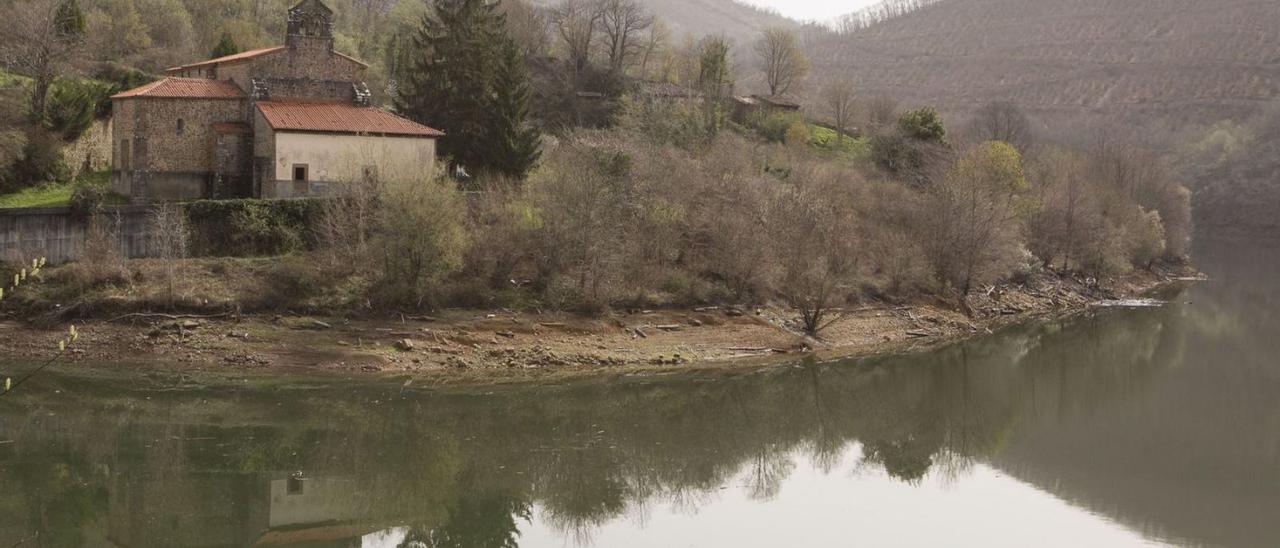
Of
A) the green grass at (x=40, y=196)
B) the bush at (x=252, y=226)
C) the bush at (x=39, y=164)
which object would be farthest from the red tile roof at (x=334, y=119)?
the bush at (x=39, y=164)

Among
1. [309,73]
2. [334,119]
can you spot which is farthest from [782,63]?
[334,119]

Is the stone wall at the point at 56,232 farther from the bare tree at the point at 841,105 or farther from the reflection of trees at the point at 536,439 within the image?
the bare tree at the point at 841,105

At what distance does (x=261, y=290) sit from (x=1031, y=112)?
136048 millimetres

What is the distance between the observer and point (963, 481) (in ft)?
85.1

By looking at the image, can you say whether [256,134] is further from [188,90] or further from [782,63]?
[782,63]

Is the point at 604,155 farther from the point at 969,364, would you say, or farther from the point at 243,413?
the point at 243,413

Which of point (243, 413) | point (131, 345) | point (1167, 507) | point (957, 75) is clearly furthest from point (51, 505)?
point (957, 75)

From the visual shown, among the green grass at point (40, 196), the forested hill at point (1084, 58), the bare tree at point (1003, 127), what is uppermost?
the forested hill at point (1084, 58)

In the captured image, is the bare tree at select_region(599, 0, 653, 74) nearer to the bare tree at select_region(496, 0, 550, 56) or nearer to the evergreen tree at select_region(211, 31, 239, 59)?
the bare tree at select_region(496, 0, 550, 56)

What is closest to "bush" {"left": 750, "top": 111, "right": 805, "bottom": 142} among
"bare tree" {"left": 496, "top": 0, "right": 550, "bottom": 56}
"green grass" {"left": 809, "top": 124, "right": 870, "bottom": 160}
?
"green grass" {"left": 809, "top": 124, "right": 870, "bottom": 160}

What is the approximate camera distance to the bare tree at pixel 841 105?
77.1m

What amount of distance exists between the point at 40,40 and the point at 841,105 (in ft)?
165

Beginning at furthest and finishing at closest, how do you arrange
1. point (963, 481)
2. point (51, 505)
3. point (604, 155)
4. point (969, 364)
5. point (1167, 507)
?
point (604, 155) → point (969, 364) → point (963, 481) → point (1167, 507) → point (51, 505)

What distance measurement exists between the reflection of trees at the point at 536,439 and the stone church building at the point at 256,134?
1175 centimetres
